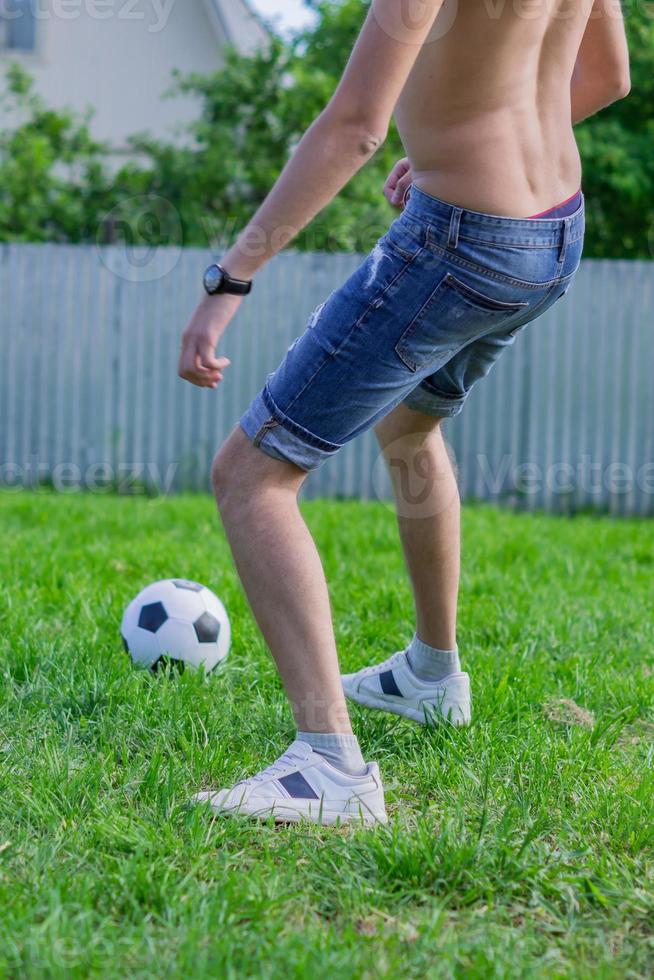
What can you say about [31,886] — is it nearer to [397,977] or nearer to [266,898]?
[266,898]

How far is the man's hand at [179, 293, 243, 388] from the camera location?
177 cm

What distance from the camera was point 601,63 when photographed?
2.25m

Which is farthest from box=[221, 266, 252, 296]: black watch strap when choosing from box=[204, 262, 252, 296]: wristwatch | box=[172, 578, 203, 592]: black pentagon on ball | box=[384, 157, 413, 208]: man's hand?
box=[172, 578, 203, 592]: black pentagon on ball

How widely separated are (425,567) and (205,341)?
2.64 feet

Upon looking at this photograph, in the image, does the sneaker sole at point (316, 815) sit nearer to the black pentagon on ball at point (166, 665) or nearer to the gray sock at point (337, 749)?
the gray sock at point (337, 749)

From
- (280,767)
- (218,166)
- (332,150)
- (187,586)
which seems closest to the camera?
(332,150)

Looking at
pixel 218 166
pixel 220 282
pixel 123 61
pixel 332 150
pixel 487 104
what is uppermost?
pixel 123 61

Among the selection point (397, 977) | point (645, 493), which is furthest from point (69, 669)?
point (645, 493)

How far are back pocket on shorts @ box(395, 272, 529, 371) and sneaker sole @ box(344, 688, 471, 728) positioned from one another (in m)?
0.84

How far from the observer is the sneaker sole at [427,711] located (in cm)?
229

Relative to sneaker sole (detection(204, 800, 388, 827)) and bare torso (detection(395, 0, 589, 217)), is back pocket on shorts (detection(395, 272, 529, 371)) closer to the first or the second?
bare torso (detection(395, 0, 589, 217))

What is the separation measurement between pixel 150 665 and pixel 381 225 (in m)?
6.76

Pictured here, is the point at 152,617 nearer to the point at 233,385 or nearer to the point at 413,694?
the point at 413,694

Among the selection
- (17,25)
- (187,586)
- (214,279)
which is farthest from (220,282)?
(17,25)
